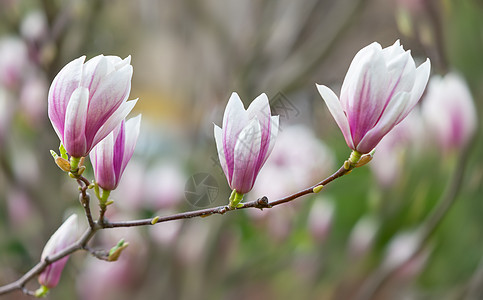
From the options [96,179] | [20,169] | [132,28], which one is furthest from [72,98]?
[132,28]

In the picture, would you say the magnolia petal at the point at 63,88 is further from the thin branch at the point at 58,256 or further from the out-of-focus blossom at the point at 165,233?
the out-of-focus blossom at the point at 165,233

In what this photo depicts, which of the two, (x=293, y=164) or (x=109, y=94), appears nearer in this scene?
(x=109, y=94)

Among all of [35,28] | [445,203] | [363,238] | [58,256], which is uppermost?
[35,28]

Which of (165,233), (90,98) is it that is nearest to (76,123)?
(90,98)

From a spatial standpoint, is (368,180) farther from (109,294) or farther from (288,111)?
(288,111)

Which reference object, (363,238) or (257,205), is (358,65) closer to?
(257,205)

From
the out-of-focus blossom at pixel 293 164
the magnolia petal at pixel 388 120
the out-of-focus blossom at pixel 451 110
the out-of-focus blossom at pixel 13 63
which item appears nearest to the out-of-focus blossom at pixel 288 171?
the out-of-focus blossom at pixel 293 164

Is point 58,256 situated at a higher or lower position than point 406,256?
higher
